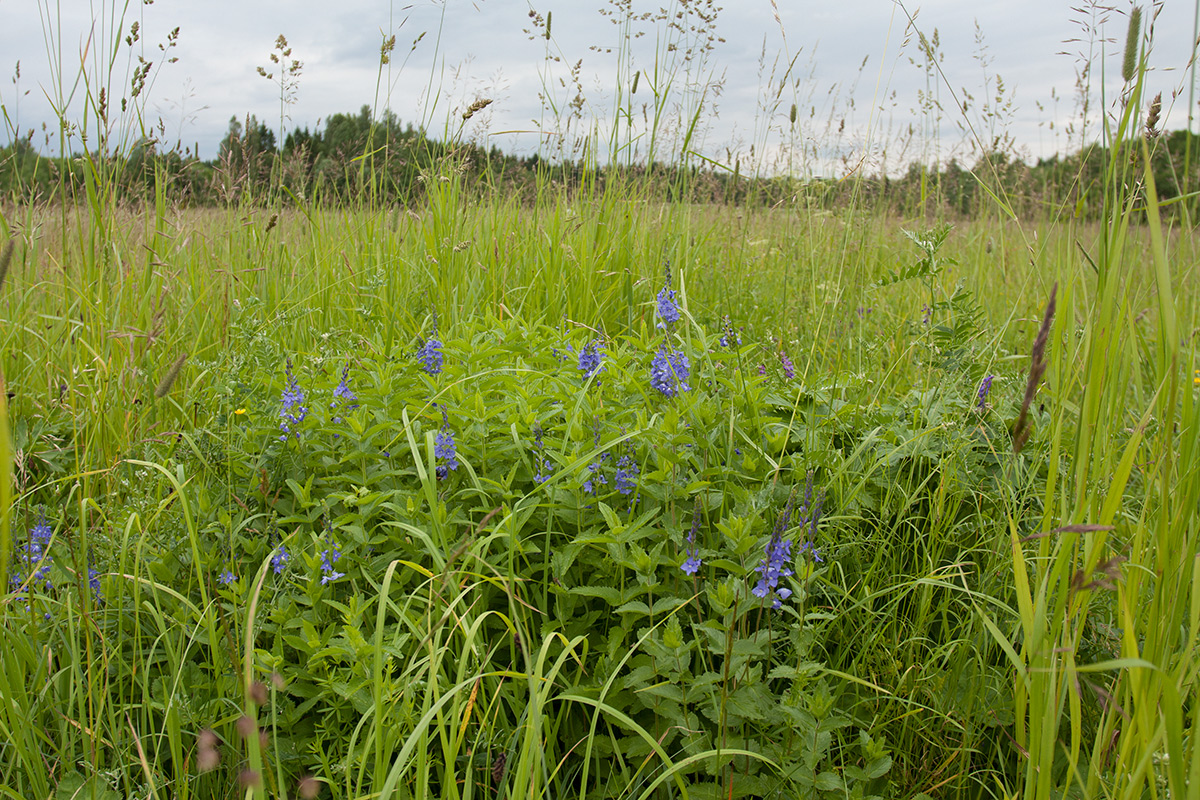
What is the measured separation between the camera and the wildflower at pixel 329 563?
1.49 meters

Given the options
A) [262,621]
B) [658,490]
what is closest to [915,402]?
[658,490]

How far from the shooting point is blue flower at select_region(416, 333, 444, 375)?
2064 mm

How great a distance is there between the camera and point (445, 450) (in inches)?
66.4

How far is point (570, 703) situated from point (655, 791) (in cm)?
24

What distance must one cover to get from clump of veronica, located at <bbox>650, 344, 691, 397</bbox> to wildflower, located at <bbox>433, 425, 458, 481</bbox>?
20.2 inches

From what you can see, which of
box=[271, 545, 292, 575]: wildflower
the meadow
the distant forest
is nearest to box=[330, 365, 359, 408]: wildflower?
the meadow

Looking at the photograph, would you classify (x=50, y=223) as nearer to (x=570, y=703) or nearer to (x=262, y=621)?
(x=262, y=621)

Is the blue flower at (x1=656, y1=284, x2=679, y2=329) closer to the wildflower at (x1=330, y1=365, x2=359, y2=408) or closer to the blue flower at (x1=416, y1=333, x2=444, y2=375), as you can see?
the blue flower at (x1=416, y1=333, x2=444, y2=375)

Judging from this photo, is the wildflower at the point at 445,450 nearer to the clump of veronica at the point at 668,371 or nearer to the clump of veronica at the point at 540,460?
the clump of veronica at the point at 540,460

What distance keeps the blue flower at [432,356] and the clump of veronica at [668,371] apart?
25.8 inches

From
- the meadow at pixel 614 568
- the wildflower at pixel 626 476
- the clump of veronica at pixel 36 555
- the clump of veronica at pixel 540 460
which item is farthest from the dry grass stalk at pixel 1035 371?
the clump of veronica at pixel 36 555

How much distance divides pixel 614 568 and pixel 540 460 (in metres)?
0.30

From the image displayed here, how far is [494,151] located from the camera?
4.75 meters

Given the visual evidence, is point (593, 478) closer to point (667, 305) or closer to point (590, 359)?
point (590, 359)
